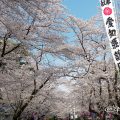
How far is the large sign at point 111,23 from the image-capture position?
11195 millimetres

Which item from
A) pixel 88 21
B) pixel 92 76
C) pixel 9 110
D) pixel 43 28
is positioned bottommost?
pixel 9 110

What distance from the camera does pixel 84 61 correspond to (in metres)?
17.5

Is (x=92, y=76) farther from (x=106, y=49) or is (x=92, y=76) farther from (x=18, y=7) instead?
(x=18, y=7)

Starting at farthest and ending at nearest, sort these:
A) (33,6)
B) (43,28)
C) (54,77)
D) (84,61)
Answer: (84,61) → (54,77) → (43,28) → (33,6)

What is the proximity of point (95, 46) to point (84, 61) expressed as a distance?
91.1 inches

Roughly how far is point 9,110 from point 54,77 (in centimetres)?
1197

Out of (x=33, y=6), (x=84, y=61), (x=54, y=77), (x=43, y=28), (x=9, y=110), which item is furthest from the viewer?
(x=9, y=110)

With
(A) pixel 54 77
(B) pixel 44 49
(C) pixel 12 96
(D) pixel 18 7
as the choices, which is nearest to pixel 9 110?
(C) pixel 12 96

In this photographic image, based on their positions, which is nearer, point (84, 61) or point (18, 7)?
point (18, 7)

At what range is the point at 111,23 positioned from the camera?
11.4 m

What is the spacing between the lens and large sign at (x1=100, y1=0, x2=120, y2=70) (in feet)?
36.7

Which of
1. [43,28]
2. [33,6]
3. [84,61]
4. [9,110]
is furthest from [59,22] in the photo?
[9,110]

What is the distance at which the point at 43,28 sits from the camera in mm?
12078

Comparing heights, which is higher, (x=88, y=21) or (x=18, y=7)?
(x=88, y=21)
